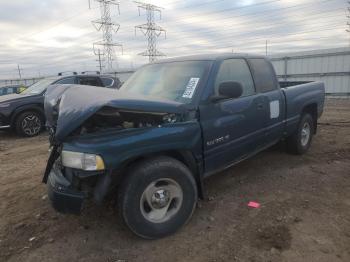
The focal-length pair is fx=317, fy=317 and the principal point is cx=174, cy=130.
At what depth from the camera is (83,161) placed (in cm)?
280

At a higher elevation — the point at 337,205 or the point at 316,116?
the point at 316,116

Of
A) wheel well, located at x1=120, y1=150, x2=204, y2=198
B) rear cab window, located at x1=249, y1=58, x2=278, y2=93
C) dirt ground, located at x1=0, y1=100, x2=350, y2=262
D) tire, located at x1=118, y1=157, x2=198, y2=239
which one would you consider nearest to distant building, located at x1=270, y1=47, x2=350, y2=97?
dirt ground, located at x1=0, y1=100, x2=350, y2=262

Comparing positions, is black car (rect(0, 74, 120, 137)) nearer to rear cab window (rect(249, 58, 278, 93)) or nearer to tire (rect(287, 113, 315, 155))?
rear cab window (rect(249, 58, 278, 93))

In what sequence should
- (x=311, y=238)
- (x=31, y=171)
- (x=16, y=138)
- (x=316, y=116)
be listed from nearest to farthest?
Answer: 1. (x=311, y=238)
2. (x=31, y=171)
3. (x=316, y=116)
4. (x=16, y=138)

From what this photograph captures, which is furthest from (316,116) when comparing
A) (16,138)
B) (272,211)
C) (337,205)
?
(16,138)

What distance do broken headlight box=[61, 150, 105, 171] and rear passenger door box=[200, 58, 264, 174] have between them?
1.25 m

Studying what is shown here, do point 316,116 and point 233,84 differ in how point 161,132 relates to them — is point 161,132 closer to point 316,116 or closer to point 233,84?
point 233,84

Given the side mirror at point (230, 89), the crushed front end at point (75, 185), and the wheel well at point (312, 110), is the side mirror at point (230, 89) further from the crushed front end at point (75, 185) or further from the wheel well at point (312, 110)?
the wheel well at point (312, 110)

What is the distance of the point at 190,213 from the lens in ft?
10.9

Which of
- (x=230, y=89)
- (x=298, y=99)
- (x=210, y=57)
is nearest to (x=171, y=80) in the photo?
(x=210, y=57)

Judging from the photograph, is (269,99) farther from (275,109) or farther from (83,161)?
(83,161)

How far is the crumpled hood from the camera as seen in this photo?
281 centimetres

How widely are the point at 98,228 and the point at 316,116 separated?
15.0 ft

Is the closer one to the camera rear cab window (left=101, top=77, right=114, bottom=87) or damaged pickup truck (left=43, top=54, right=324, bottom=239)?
damaged pickup truck (left=43, top=54, right=324, bottom=239)
